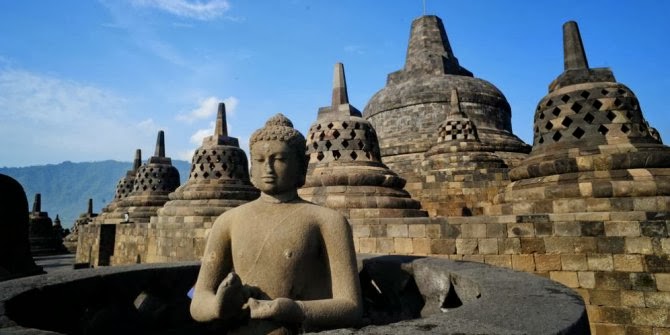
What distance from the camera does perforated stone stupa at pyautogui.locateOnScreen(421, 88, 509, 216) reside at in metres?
11.2

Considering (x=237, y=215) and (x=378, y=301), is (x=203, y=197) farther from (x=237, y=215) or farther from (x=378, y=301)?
(x=237, y=215)

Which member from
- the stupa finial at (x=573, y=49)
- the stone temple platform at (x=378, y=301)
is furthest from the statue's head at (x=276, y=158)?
the stupa finial at (x=573, y=49)

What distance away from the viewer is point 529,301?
6.02ft

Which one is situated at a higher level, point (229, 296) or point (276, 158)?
point (276, 158)

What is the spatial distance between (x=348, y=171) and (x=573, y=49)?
4.72 m

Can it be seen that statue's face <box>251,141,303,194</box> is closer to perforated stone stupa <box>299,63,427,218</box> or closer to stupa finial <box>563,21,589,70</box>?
perforated stone stupa <box>299,63,427,218</box>

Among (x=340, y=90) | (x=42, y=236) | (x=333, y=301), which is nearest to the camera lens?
(x=333, y=301)

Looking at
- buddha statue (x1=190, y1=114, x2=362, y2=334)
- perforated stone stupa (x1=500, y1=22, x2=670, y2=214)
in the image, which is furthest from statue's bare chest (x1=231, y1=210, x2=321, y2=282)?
perforated stone stupa (x1=500, y1=22, x2=670, y2=214)

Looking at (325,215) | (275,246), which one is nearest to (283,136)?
(325,215)

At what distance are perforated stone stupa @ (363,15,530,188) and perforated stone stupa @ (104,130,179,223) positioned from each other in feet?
30.9

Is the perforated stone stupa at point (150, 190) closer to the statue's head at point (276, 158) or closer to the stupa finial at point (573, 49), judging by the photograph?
the statue's head at point (276, 158)

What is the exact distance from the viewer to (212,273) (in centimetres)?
228

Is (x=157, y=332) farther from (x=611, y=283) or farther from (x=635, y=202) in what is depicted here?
(x=635, y=202)

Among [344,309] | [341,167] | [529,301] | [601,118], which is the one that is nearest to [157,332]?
[344,309]
